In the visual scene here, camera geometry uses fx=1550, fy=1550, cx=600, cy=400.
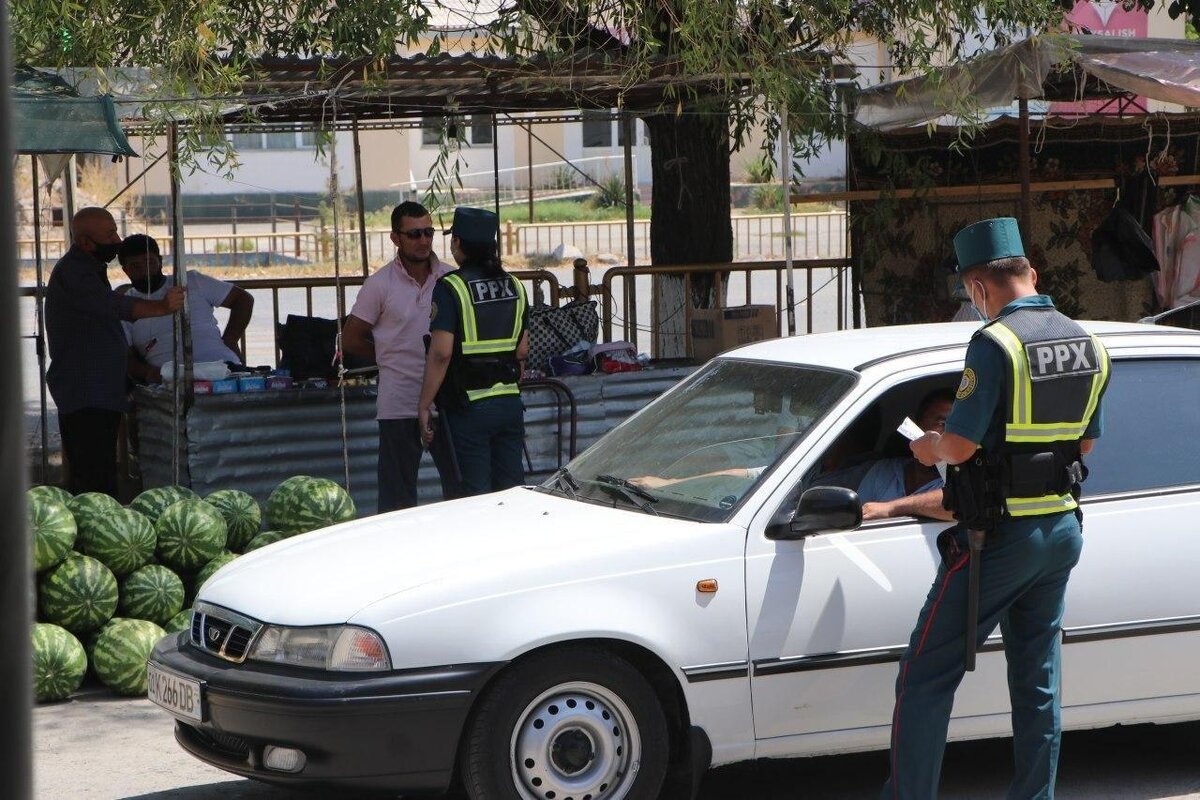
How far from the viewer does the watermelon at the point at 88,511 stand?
6.77 metres

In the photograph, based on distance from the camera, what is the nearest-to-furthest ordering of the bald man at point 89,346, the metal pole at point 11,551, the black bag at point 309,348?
1. the metal pole at point 11,551
2. the bald man at point 89,346
3. the black bag at point 309,348

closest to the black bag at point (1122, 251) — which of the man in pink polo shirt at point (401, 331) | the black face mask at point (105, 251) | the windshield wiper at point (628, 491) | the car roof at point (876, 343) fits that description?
the man in pink polo shirt at point (401, 331)

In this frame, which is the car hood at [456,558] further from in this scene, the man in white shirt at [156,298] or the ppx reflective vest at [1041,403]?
the man in white shirt at [156,298]

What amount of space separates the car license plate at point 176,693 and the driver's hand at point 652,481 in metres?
1.52

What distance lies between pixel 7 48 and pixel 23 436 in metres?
0.31

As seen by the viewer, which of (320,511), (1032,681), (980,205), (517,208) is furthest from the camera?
(517,208)

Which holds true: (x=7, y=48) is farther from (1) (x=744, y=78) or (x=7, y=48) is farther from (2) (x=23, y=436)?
(1) (x=744, y=78)

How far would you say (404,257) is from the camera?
7.88 metres

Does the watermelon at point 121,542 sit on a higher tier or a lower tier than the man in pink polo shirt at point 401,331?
lower

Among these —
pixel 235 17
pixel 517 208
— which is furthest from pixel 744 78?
pixel 517 208

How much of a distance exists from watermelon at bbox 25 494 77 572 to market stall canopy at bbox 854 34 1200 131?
4971mm

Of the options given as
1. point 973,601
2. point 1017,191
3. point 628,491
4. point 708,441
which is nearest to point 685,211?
point 1017,191

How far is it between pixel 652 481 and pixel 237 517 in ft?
9.61

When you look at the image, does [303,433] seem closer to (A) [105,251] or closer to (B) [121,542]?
(A) [105,251]
